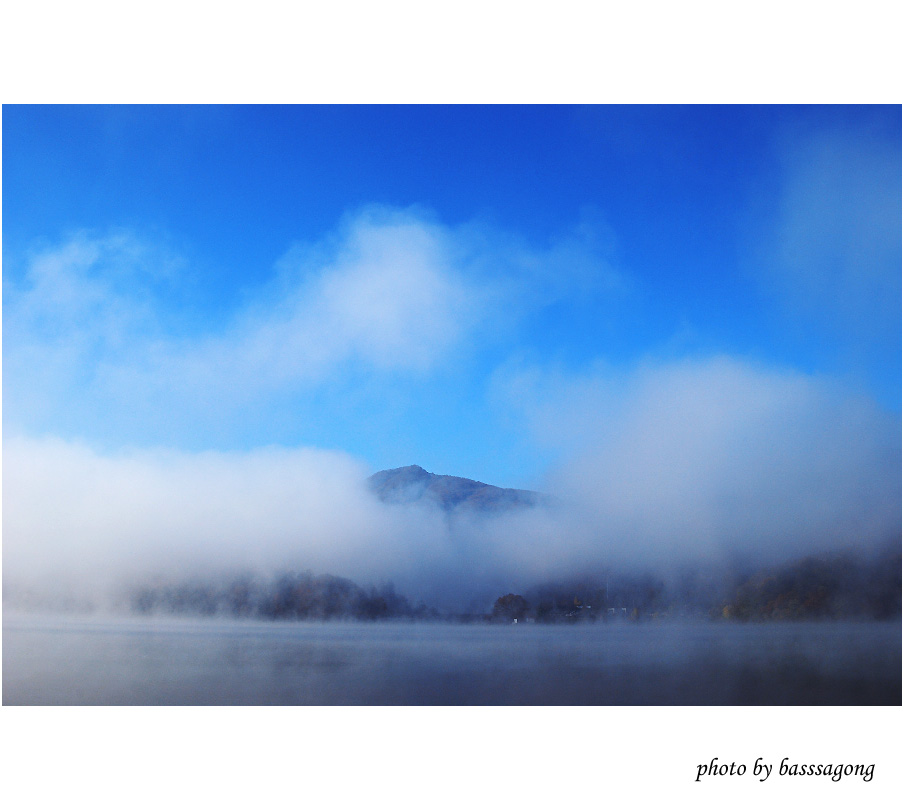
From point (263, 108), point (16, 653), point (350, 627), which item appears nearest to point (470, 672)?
point (350, 627)

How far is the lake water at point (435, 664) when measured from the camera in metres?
5.83

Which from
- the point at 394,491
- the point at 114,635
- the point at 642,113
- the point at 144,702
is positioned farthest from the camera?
the point at 394,491

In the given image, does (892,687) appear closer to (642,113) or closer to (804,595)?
(804,595)

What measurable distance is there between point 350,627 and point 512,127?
662 centimetres

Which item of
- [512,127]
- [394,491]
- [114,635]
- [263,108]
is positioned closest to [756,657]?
[394,491]

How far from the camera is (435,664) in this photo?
7.02 meters

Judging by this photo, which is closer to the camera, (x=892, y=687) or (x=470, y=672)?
(x=892, y=687)

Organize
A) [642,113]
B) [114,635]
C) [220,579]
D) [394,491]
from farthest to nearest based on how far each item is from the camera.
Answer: [394,491] < [220,579] < [114,635] < [642,113]

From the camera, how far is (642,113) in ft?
21.1

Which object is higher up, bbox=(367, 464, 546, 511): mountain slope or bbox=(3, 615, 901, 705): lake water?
bbox=(367, 464, 546, 511): mountain slope

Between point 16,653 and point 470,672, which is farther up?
point 16,653

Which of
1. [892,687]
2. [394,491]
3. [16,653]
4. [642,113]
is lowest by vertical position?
[892,687]

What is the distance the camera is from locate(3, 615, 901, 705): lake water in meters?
5.83

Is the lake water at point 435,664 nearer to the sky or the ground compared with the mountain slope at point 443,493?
nearer to the ground
